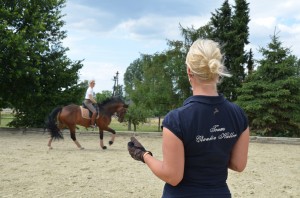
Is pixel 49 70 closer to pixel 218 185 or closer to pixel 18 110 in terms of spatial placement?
pixel 18 110

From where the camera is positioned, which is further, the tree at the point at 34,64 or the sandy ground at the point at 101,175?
the tree at the point at 34,64

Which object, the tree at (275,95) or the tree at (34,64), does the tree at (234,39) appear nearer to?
the tree at (275,95)

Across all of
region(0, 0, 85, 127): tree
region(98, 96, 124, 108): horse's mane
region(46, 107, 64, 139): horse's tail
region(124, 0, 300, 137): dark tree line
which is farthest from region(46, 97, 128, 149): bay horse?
region(124, 0, 300, 137): dark tree line

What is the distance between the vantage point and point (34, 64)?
59.0ft

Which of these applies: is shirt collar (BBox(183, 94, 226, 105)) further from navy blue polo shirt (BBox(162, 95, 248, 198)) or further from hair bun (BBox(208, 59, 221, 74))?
hair bun (BBox(208, 59, 221, 74))

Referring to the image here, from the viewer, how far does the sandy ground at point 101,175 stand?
6125mm

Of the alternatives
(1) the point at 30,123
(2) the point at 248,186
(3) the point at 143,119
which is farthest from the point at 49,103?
(2) the point at 248,186

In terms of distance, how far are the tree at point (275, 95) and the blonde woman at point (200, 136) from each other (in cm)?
1608

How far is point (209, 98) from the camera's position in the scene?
194 centimetres

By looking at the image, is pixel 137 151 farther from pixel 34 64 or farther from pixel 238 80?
pixel 238 80

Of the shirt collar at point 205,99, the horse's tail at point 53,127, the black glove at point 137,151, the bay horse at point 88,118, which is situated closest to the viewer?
the shirt collar at point 205,99

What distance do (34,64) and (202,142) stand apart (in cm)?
1731

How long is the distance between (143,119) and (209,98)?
21.9m

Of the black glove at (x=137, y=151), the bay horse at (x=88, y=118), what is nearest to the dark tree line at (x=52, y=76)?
the bay horse at (x=88, y=118)
